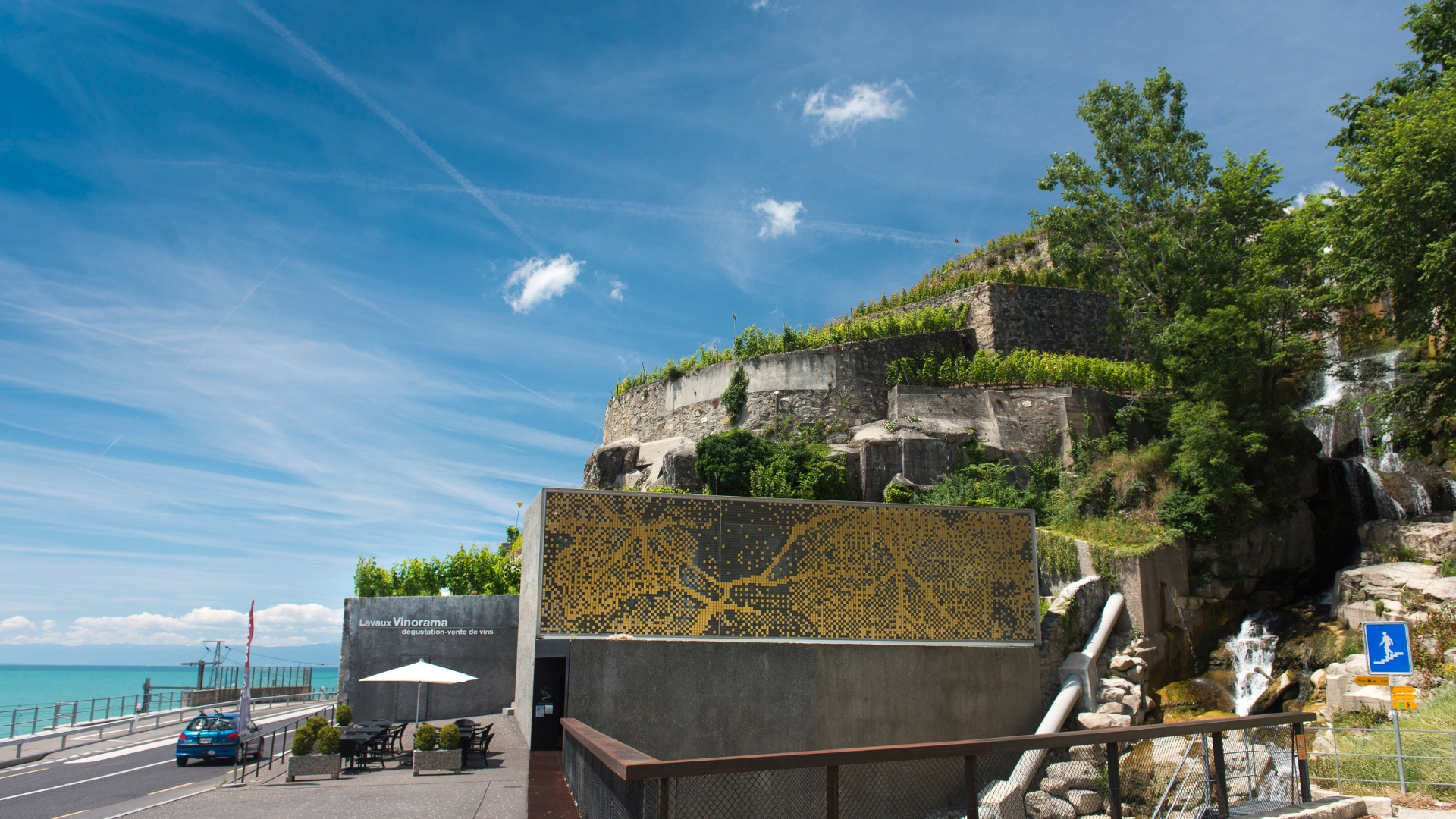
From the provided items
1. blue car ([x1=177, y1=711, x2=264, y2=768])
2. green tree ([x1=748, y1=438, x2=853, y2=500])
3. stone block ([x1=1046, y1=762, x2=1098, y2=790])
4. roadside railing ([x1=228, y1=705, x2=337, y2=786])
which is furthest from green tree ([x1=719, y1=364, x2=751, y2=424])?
stone block ([x1=1046, y1=762, x2=1098, y2=790])

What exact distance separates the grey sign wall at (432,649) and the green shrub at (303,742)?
24.7 ft

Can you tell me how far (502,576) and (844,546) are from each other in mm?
15359

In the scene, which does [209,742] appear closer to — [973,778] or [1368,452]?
[973,778]

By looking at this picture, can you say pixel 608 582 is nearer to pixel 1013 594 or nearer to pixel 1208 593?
pixel 1013 594

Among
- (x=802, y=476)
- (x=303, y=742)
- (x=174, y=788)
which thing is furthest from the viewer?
(x=802, y=476)

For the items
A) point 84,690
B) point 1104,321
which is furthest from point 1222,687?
point 84,690

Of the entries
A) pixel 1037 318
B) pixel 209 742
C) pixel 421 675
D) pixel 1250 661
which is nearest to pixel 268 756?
pixel 209 742

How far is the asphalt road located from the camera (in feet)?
34.9

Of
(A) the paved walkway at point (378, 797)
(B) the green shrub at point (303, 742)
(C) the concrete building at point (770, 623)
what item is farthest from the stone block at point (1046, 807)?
(B) the green shrub at point (303, 742)

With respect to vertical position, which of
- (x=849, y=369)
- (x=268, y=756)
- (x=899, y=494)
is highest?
(x=849, y=369)

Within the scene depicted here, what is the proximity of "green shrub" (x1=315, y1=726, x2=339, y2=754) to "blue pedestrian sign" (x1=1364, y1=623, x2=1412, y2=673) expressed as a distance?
12797mm

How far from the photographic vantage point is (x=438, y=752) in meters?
12.1

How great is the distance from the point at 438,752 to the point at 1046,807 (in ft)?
28.2

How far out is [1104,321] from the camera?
28.7m
